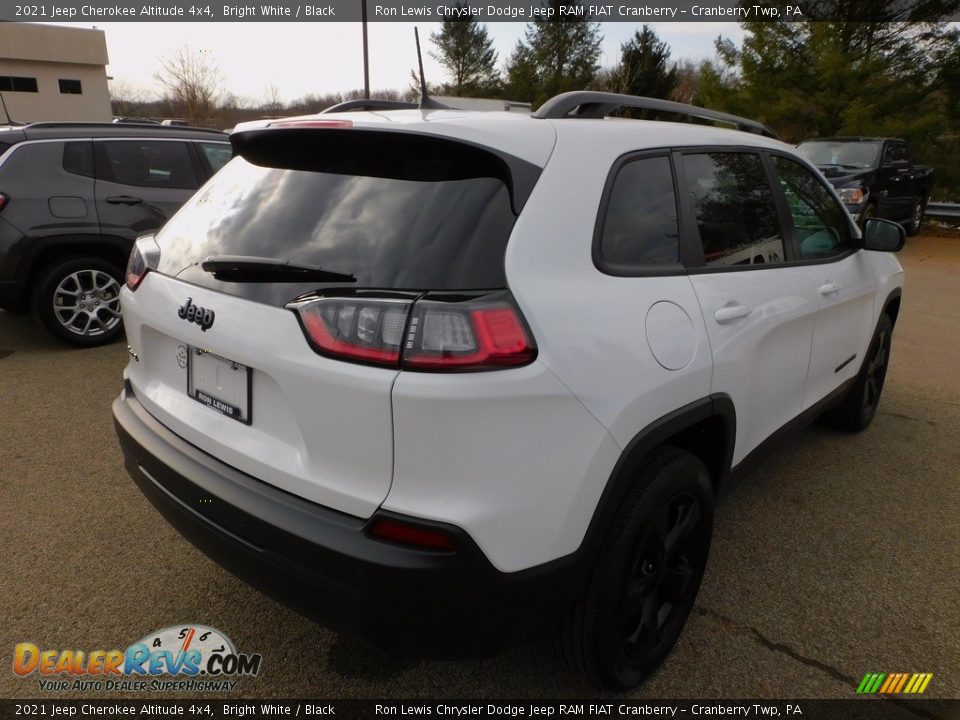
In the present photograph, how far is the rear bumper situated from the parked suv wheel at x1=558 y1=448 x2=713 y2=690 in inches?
6.0

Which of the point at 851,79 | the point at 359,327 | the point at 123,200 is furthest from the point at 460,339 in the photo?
the point at 851,79

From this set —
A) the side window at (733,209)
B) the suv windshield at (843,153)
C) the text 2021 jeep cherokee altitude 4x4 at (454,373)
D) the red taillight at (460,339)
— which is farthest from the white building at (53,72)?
the red taillight at (460,339)

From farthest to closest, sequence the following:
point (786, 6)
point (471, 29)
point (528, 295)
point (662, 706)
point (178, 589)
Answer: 1. point (471, 29)
2. point (786, 6)
3. point (178, 589)
4. point (662, 706)
5. point (528, 295)

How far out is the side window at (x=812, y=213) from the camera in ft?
9.91

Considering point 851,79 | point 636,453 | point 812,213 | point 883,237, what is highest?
point 851,79

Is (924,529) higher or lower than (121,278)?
lower

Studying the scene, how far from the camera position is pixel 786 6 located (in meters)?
19.2

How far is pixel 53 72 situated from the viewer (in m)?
42.5

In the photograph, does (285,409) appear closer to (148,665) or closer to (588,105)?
(148,665)

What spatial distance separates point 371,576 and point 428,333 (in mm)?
575

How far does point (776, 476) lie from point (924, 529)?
689mm

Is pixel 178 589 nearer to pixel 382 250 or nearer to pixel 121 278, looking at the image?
pixel 382 250

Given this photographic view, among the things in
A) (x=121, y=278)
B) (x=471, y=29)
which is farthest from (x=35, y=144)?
(x=471, y=29)

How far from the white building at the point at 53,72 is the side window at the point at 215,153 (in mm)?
41925
